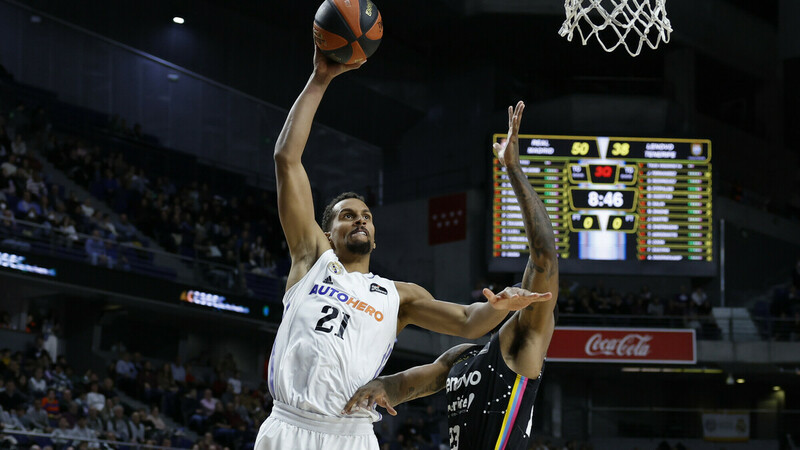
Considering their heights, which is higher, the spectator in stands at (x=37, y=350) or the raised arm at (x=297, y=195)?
the raised arm at (x=297, y=195)

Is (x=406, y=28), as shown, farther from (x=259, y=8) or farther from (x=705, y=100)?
(x=705, y=100)

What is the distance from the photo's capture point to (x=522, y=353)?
4.16m

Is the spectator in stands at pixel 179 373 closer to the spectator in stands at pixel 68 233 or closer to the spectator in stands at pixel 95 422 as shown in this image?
the spectator in stands at pixel 68 233

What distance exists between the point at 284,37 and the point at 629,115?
7.98 meters

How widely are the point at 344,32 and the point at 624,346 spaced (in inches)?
624

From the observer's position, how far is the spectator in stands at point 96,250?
53.5 ft

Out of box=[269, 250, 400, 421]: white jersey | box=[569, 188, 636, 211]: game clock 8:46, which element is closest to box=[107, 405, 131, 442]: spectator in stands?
box=[569, 188, 636, 211]: game clock 8:46

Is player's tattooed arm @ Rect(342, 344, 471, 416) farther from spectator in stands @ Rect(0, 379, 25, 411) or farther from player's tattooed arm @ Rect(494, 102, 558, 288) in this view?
spectator in stands @ Rect(0, 379, 25, 411)

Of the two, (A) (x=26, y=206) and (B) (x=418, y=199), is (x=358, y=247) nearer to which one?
(A) (x=26, y=206)

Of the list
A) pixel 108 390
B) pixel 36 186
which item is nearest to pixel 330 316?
pixel 108 390

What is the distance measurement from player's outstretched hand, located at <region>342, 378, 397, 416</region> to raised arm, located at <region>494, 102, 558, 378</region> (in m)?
0.55

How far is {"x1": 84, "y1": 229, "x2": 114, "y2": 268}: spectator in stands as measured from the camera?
16312 mm

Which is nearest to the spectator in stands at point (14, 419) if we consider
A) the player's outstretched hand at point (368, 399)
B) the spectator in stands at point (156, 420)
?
the spectator in stands at point (156, 420)

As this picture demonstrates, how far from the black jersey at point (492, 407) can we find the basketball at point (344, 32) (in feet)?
5.25
